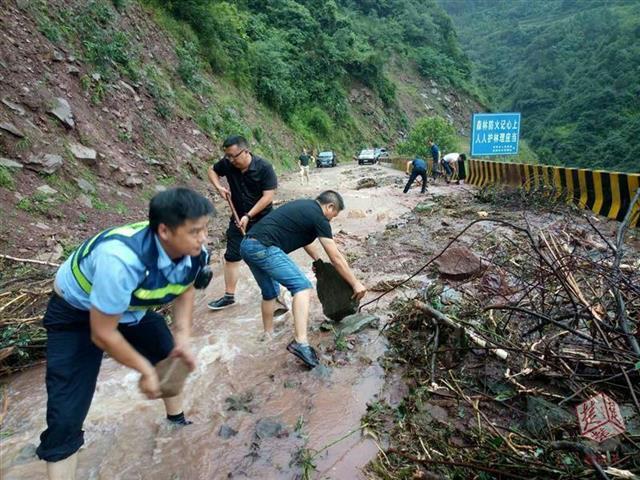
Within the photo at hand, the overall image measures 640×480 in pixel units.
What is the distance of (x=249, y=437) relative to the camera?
9.65 ft

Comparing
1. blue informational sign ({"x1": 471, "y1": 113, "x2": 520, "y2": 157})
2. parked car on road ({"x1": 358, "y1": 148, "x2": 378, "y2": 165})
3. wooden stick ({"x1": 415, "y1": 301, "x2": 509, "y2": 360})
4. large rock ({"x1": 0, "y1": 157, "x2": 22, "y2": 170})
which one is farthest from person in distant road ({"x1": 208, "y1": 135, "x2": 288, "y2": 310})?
parked car on road ({"x1": 358, "y1": 148, "x2": 378, "y2": 165})

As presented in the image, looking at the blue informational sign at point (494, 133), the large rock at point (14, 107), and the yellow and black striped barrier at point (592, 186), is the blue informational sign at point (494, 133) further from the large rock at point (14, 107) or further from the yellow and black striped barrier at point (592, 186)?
the large rock at point (14, 107)

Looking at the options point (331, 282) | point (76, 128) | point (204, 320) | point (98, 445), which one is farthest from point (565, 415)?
point (76, 128)

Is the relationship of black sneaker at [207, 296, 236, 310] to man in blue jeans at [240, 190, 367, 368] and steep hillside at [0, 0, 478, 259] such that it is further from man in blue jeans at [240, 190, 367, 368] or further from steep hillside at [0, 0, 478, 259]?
steep hillside at [0, 0, 478, 259]

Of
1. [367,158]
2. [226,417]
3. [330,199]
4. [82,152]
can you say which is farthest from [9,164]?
[367,158]

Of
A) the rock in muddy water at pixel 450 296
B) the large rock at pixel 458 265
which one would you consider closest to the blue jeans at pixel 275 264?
the rock in muddy water at pixel 450 296

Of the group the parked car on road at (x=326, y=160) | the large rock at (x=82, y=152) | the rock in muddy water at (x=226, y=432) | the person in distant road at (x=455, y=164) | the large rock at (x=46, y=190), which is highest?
the large rock at (x=82, y=152)

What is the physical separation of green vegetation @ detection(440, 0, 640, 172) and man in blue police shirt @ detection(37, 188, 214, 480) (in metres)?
41.0

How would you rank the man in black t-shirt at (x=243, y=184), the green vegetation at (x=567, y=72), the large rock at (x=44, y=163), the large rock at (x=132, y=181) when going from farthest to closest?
the green vegetation at (x=567, y=72)
the large rock at (x=132, y=181)
the large rock at (x=44, y=163)
the man in black t-shirt at (x=243, y=184)

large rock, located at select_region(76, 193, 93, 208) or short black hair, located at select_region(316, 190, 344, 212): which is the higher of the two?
short black hair, located at select_region(316, 190, 344, 212)

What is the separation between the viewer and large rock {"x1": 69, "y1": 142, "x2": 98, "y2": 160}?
8234mm

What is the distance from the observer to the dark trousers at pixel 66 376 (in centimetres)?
217

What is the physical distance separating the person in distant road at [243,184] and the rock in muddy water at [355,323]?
1.27 m

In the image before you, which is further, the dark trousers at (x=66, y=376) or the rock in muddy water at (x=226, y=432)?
the rock in muddy water at (x=226, y=432)
